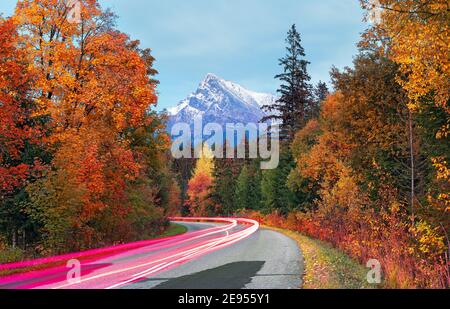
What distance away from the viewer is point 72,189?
18.4 meters

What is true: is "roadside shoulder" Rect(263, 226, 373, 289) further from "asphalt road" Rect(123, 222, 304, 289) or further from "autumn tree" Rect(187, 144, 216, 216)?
"autumn tree" Rect(187, 144, 216, 216)

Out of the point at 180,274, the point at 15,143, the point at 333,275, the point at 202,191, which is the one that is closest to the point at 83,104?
the point at 15,143

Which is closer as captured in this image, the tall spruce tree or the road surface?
the road surface

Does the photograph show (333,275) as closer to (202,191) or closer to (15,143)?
(15,143)

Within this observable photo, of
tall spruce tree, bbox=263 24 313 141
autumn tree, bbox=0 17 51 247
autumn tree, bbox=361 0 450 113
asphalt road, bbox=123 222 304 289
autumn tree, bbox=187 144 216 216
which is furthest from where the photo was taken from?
autumn tree, bbox=187 144 216 216

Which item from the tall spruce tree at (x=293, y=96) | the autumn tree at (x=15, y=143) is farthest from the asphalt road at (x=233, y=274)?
the tall spruce tree at (x=293, y=96)

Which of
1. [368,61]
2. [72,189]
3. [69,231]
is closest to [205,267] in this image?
[72,189]

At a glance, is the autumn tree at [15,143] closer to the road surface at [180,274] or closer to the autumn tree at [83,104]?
the autumn tree at [83,104]

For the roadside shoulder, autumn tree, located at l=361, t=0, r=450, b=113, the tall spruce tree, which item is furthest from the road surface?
the tall spruce tree

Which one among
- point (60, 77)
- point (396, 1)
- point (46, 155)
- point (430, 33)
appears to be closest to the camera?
point (430, 33)

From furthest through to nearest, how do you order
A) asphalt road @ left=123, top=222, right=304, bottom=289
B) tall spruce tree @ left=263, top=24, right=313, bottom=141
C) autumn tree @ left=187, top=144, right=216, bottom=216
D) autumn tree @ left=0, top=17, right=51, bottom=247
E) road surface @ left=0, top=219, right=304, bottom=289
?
autumn tree @ left=187, top=144, right=216, bottom=216 → tall spruce tree @ left=263, top=24, right=313, bottom=141 → autumn tree @ left=0, top=17, right=51, bottom=247 → road surface @ left=0, top=219, right=304, bottom=289 → asphalt road @ left=123, top=222, right=304, bottom=289

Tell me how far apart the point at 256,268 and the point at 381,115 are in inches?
467
